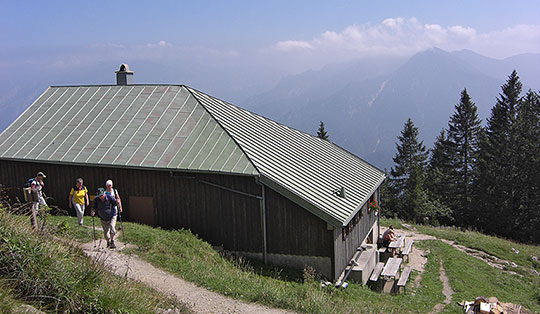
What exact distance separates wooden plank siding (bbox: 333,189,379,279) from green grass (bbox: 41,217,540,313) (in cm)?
103

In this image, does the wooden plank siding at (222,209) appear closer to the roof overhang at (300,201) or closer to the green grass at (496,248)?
the roof overhang at (300,201)

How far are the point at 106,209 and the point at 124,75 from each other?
12.4 m

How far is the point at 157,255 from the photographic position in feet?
45.5

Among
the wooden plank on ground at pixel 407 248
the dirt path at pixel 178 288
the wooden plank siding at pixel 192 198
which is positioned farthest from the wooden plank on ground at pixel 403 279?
the dirt path at pixel 178 288

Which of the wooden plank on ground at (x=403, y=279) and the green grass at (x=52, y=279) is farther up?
the green grass at (x=52, y=279)

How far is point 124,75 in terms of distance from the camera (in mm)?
24047

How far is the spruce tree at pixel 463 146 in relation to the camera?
5384 cm

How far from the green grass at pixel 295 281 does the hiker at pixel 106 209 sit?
2.94ft

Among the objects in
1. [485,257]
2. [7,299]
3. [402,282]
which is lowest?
[485,257]

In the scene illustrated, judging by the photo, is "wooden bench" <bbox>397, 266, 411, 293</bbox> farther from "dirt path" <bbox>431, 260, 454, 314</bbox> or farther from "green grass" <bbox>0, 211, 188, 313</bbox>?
"green grass" <bbox>0, 211, 188, 313</bbox>

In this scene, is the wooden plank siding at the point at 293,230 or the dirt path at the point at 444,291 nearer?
the dirt path at the point at 444,291

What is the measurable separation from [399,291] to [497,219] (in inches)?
1347

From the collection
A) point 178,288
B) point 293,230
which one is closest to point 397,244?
point 293,230

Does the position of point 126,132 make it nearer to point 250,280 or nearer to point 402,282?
point 250,280
